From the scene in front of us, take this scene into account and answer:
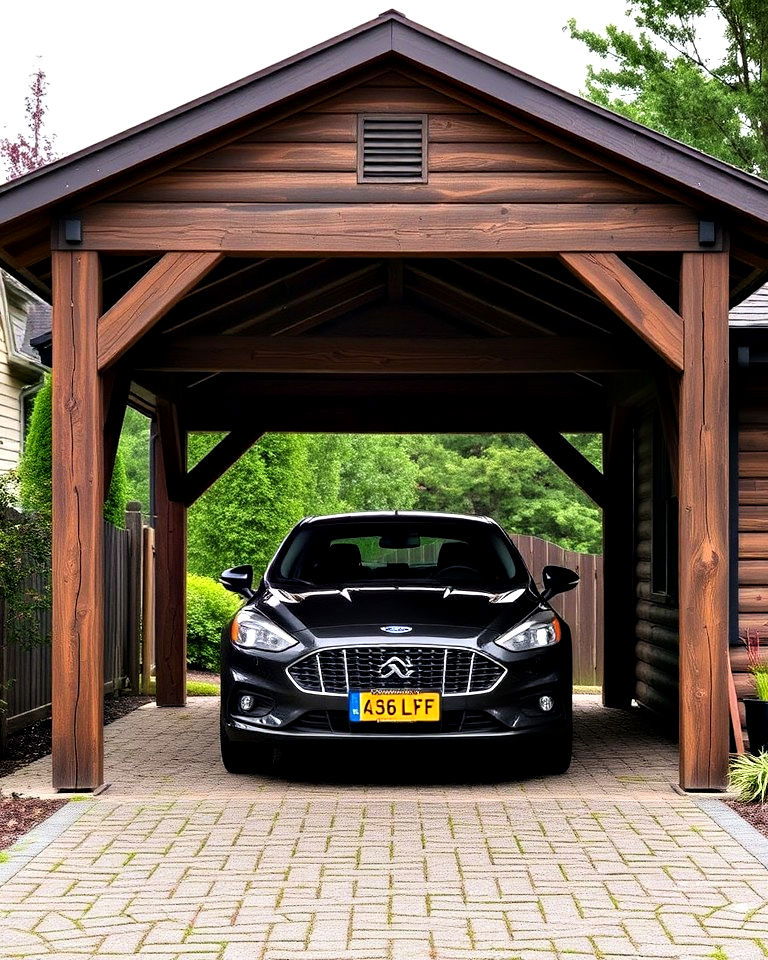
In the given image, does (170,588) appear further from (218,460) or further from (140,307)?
(140,307)

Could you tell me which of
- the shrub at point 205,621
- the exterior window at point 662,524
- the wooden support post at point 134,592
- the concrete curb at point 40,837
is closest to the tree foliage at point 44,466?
the shrub at point 205,621

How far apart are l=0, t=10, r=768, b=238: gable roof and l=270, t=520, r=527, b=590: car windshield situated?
9.48 feet

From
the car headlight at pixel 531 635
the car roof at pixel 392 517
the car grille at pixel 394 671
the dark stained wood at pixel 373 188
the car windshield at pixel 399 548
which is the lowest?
the car grille at pixel 394 671

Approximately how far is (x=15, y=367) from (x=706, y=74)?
13.3 m

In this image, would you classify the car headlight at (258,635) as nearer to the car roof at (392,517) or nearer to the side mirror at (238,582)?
the side mirror at (238,582)

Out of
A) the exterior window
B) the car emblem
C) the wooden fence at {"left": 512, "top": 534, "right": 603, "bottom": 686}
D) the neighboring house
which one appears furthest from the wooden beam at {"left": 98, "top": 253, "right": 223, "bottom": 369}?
the neighboring house

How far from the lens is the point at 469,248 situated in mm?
8133

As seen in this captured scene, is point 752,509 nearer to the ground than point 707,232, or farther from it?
nearer to the ground

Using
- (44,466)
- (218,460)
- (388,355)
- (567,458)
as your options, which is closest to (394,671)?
(388,355)

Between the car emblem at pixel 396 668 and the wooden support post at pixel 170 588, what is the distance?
5718mm

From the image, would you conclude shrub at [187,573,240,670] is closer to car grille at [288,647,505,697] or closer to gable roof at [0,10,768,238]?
car grille at [288,647,505,697]

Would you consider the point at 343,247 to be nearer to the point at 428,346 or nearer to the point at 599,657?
the point at 428,346

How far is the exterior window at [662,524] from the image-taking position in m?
11.4

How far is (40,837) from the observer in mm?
6684
